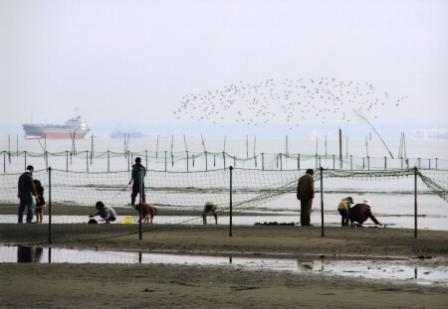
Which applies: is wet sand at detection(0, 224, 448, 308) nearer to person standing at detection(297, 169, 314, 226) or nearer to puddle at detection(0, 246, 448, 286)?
puddle at detection(0, 246, 448, 286)

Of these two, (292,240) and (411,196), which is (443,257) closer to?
(292,240)

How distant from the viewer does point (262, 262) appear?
20.1m

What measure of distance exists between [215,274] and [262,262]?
8.18 ft

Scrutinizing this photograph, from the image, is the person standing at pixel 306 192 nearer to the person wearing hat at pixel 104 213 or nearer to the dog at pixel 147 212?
the dog at pixel 147 212

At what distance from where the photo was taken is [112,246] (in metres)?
23.1

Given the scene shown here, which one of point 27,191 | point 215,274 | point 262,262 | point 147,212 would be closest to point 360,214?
point 147,212

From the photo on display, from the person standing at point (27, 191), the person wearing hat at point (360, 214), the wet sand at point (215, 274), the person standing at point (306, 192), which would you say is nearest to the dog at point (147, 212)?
the wet sand at point (215, 274)

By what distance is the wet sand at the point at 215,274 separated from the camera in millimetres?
14648

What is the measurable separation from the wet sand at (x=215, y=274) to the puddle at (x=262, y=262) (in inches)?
27.3

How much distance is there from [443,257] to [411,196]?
4178cm

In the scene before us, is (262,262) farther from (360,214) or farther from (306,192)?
(360,214)

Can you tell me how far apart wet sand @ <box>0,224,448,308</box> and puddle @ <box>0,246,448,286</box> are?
2.28 feet

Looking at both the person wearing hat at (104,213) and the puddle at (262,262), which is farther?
the person wearing hat at (104,213)

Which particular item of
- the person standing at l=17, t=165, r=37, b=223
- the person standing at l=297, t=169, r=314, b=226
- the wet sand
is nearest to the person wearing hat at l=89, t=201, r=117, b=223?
the wet sand
